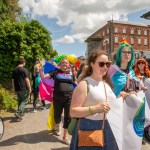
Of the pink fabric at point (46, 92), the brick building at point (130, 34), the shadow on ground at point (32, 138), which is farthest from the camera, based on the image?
the brick building at point (130, 34)

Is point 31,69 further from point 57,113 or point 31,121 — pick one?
point 57,113

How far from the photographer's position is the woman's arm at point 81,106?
2758 mm

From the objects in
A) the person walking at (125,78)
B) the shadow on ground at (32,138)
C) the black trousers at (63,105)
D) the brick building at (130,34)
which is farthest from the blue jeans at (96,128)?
the brick building at (130,34)

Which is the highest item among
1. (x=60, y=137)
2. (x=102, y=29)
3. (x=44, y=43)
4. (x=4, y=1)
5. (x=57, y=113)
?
(x=102, y=29)

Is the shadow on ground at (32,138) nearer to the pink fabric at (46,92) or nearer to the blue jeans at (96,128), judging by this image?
the pink fabric at (46,92)

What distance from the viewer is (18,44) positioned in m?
16.0

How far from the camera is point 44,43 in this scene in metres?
17.3

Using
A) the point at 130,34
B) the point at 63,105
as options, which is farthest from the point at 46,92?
the point at 130,34

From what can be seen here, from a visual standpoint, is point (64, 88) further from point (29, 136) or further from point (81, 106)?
point (81, 106)

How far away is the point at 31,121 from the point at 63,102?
2.67m

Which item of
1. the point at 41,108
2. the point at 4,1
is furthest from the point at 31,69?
the point at 41,108

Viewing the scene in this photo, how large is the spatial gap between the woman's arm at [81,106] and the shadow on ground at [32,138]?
363cm

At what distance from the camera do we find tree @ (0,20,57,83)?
15656mm

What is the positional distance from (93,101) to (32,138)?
409cm
